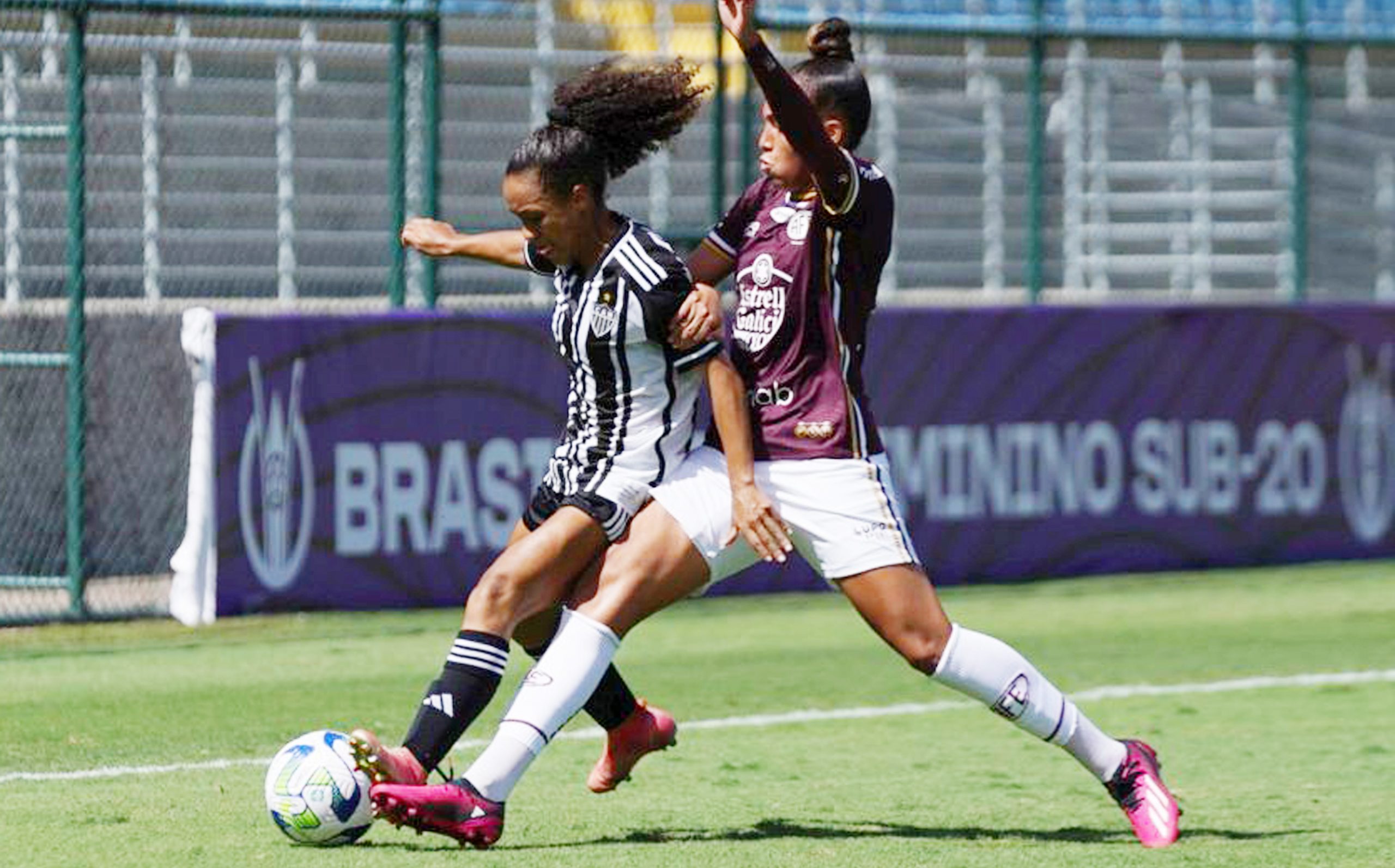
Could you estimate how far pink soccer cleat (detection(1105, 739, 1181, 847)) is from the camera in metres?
6.78

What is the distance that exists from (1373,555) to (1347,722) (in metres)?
6.23

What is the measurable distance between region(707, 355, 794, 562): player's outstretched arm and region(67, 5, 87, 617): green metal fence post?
620 centimetres

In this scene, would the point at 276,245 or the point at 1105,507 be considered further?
the point at 276,245

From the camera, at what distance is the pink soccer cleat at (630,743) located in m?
7.20

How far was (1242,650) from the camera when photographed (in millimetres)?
11664

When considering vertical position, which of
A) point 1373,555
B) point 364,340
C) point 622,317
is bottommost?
point 1373,555

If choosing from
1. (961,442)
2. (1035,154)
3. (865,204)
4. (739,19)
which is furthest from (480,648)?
(1035,154)

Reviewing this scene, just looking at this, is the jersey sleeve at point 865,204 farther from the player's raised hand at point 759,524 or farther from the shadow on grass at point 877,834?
the shadow on grass at point 877,834

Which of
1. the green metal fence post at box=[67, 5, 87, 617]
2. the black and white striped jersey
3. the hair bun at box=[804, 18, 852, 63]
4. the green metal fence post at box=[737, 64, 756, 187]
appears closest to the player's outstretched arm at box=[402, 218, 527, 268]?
the black and white striped jersey

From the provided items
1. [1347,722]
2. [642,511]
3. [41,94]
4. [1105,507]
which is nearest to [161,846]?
[642,511]

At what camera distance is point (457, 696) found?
21.4ft

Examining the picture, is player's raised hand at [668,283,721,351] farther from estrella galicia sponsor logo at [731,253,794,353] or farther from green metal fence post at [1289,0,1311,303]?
green metal fence post at [1289,0,1311,303]

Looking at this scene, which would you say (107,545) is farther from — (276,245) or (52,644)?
(276,245)

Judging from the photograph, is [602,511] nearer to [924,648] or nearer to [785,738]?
[924,648]
